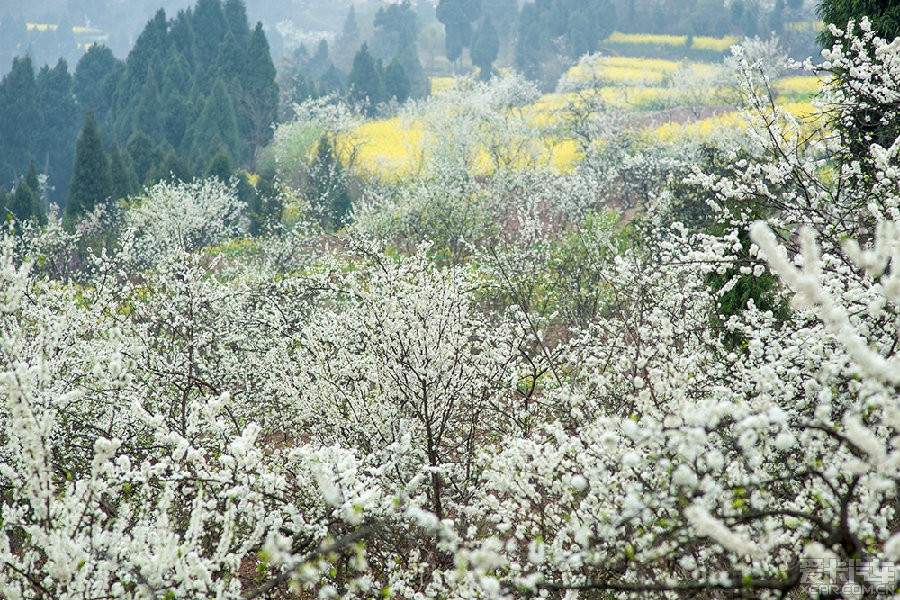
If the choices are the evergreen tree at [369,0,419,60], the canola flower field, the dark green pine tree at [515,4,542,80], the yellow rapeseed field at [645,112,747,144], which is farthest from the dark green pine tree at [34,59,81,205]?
the dark green pine tree at [515,4,542,80]

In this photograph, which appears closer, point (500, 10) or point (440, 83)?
point (440, 83)

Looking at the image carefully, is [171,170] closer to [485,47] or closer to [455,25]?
[485,47]

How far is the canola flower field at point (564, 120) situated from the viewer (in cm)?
3012

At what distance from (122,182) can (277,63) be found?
49.9 m

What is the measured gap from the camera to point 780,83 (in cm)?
5000

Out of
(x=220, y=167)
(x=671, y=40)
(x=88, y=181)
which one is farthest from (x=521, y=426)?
(x=671, y=40)

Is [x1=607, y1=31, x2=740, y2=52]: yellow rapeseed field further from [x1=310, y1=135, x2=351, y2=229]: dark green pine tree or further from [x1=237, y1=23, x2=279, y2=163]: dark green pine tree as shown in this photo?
[x1=310, y1=135, x2=351, y2=229]: dark green pine tree

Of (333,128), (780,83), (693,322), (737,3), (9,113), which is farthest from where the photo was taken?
(737,3)

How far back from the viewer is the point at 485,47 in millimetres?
78812

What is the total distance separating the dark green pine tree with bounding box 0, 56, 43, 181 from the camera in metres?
45.8

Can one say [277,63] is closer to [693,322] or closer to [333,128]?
[333,128]

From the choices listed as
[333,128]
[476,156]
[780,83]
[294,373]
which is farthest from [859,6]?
[780,83]

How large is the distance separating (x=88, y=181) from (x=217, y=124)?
10.4 m

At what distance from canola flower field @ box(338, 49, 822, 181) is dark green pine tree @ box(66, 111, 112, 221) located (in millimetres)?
10343
